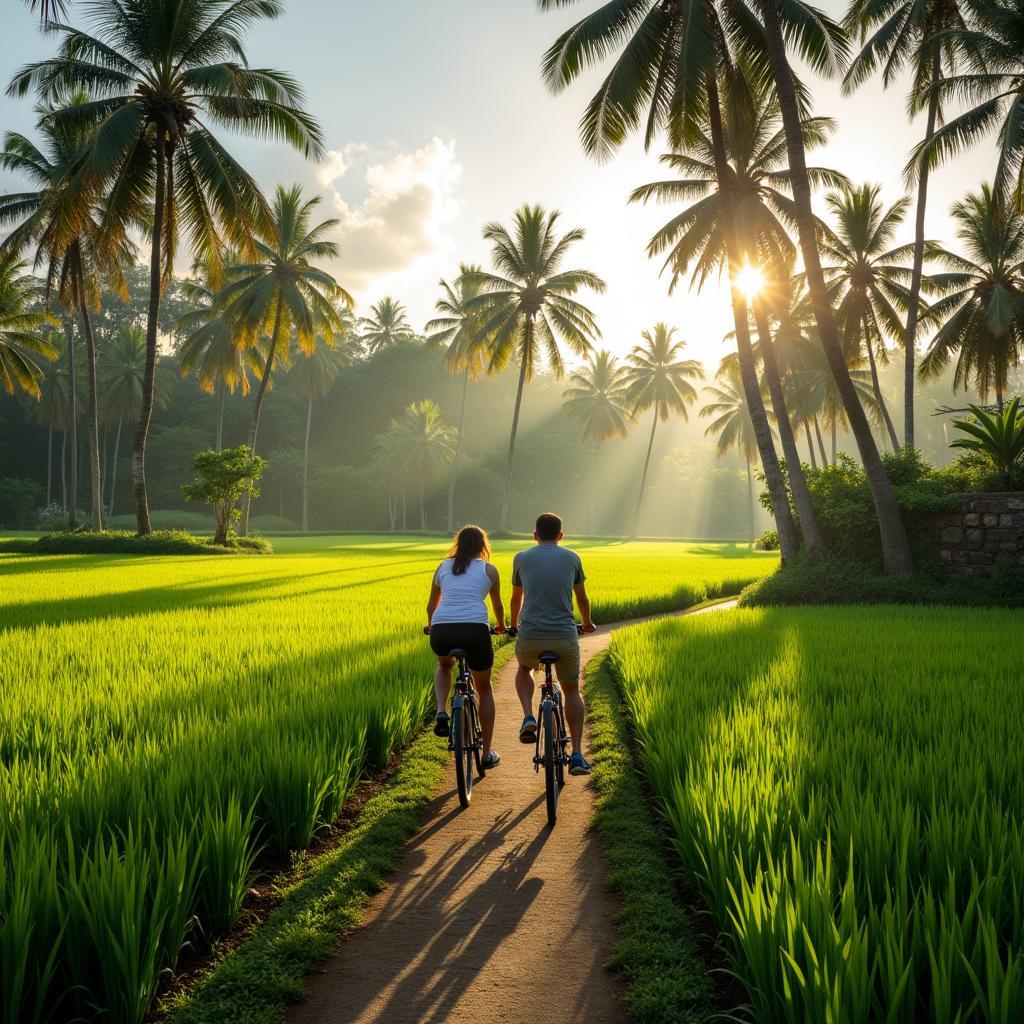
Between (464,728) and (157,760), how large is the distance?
5.99 feet

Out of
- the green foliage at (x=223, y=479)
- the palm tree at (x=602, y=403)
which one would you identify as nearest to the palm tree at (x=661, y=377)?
the palm tree at (x=602, y=403)

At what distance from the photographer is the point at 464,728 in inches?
189

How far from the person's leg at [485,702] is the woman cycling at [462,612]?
1cm

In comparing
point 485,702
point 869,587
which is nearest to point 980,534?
point 869,587

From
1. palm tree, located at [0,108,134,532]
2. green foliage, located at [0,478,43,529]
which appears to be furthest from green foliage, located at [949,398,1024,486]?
green foliage, located at [0,478,43,529]

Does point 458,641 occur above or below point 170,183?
below

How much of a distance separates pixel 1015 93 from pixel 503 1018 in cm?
2062

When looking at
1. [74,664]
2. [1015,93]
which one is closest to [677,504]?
[1015,93]

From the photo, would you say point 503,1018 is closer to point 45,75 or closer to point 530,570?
point 530,570

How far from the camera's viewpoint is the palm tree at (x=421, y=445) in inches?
2180

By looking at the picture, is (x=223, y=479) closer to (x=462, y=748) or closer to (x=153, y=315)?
(x=153, y=315)

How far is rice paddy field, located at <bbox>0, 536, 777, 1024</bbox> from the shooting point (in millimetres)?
2586

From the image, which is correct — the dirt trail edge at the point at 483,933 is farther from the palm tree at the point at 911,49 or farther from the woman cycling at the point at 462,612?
the palm tree at the point at 911,49

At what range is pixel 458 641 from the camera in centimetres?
477
